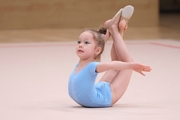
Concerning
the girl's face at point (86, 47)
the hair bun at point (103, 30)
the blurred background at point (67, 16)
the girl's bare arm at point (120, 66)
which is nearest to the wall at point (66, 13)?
the blurred background at point (67, 16)

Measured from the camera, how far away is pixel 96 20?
9.41m

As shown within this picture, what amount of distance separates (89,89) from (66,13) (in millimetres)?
6709

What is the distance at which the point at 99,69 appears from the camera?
263 centimetres

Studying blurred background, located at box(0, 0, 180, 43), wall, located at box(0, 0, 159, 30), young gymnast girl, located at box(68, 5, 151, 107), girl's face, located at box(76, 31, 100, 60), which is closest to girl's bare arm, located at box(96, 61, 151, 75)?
young gymnast girl, located at box(68, 5, 151, 107)

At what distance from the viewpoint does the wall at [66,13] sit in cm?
909

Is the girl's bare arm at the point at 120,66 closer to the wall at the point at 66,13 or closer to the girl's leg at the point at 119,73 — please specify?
the girl's leg at the point at 119,73

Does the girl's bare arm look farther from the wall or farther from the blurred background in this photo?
the wall

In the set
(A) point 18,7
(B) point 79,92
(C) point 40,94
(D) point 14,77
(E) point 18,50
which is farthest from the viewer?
(A) point 18,7

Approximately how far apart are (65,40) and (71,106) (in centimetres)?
442

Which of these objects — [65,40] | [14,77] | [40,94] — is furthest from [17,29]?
[40,94]

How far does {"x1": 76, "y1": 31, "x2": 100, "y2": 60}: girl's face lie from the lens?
2748 mm

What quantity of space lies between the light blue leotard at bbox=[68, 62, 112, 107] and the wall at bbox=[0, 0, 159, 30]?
6.52 m

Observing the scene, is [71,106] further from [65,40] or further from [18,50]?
[65,40]

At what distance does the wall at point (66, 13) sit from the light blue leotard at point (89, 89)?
6515 mm
